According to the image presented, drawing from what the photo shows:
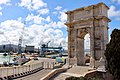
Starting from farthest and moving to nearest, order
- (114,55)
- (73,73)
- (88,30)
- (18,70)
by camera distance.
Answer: (18,70) → (88,30) → (73,73) → (114,55)

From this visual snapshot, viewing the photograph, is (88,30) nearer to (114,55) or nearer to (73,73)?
(73,73)

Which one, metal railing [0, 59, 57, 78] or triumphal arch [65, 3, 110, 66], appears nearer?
triumphal arch [65, 3, 110, 66]

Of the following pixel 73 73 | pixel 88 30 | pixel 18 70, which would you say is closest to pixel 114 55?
pixel 73 73

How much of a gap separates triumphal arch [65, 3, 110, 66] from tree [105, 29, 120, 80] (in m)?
5.68

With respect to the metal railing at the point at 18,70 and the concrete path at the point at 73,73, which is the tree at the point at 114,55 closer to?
the concrete path at the point at 73,73

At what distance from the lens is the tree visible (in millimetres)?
Result: 15659

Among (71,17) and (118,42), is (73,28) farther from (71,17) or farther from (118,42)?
(118,42)

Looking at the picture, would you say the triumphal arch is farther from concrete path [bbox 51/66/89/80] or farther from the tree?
the tree

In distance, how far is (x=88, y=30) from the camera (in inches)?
955

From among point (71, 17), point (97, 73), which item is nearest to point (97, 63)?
point (97, 73)

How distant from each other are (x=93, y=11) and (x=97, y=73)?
28.1 ft

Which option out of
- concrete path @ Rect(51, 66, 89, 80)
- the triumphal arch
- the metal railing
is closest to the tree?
concrete path @ Rect(51, 66, 89, 80)

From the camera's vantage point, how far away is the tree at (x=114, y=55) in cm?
1566

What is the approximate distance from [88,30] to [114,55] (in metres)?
8.55
